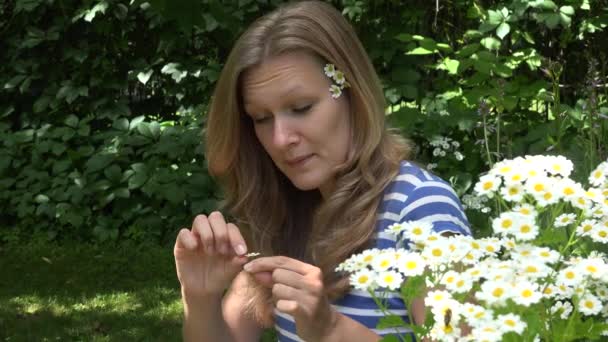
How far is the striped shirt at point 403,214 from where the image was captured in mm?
1515

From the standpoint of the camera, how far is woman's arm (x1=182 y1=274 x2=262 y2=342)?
1665mm

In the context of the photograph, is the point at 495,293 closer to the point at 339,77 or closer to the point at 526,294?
the point at 526,294

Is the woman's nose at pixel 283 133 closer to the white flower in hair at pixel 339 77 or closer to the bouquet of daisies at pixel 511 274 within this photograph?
the white flower in hair at pixel 339 77

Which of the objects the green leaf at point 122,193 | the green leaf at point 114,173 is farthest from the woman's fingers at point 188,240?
the green leaf at point 114,173

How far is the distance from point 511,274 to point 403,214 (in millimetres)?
763

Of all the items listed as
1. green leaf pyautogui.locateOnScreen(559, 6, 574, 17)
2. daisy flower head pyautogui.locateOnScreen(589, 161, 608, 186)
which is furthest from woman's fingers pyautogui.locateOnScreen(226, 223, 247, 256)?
green leaf pyautogui.locateOnScreen(559, 6, 574, 17)

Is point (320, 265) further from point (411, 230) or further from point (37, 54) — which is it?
point (37, 54)

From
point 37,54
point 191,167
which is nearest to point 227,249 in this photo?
point 191,167

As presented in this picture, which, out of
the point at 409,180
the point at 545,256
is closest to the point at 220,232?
the point at 409,180

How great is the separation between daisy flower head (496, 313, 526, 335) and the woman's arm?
3.09 ft

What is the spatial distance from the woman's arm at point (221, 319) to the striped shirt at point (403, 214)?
13 centimetres

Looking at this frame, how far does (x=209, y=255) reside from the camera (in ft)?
4.87

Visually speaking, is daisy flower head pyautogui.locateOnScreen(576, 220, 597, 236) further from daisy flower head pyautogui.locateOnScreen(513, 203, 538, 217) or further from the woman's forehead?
the woman's forehead

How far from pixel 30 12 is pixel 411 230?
17.6 ft
